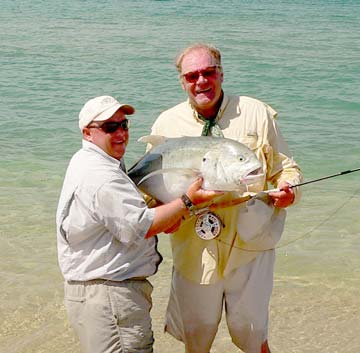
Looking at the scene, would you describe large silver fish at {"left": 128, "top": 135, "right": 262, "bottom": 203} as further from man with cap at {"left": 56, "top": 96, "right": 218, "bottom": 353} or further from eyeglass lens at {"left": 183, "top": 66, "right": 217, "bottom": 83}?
eyeglass lens at {"left": 183, "top": 66, "right": 217, "bottom": 83}

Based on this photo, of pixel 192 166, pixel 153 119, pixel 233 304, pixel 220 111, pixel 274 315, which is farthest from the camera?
pixel 153 119

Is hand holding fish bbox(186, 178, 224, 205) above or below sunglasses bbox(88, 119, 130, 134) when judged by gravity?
below

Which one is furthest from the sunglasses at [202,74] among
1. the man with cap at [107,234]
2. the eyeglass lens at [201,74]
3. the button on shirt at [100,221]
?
the button on shirt at [100,221]

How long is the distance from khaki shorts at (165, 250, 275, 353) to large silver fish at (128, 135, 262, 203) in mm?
679

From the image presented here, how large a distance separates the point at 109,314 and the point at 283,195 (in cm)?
114

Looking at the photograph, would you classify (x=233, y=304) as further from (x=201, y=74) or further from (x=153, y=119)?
(x=153, y=119)

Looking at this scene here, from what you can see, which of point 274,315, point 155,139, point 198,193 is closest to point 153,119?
point 274,315

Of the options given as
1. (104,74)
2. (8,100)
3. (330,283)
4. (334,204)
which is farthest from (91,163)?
(104,74)

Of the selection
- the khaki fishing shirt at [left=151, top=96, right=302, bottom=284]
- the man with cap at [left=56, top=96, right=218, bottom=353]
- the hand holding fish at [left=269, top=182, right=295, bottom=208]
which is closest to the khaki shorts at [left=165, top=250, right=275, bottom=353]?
the khaki fishing shirt at [left=151, top=96, right=302, bottom=284]

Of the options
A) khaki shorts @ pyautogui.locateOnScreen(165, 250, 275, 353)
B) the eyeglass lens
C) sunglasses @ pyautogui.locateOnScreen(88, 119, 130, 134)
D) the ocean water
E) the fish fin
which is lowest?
the ocean water

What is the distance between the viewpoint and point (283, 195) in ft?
14.1

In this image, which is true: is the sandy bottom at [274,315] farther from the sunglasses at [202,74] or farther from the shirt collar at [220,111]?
the sunglasses at [202,74]

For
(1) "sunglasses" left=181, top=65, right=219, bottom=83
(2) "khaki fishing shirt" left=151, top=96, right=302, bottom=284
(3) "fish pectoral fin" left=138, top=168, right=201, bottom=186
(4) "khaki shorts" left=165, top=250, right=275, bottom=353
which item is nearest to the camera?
(3) "fish pectoral fin" left=138, top=168, right=201, bottom=186

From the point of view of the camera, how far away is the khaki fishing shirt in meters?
4.39
